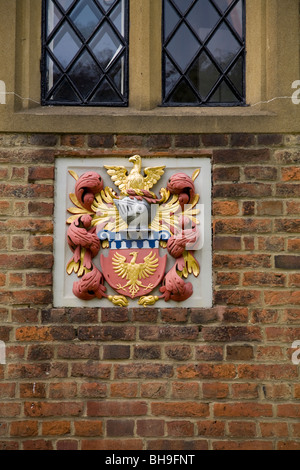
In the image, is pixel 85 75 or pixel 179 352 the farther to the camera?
pixel 85 75

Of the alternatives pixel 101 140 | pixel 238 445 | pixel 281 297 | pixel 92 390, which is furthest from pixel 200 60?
pixel 238 445

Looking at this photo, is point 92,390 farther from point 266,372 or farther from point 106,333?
point 266,372

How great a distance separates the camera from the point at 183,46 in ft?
13.8

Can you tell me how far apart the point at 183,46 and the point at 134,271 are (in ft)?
5.08

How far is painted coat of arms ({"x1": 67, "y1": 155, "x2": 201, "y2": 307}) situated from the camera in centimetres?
390

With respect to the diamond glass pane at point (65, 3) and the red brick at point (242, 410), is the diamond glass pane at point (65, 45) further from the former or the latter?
the red brick at point (242, 410)

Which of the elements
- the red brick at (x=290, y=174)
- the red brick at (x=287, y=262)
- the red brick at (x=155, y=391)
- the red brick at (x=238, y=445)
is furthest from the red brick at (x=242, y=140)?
the red brick at (x=238, y=445)

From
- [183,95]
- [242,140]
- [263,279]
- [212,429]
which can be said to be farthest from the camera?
[183,95]

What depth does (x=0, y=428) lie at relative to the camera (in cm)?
382

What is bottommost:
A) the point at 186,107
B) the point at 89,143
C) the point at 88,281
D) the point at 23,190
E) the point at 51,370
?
the point at 51,370

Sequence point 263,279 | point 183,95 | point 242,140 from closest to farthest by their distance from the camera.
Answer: point 263,279, point 242,140, point 183,95
